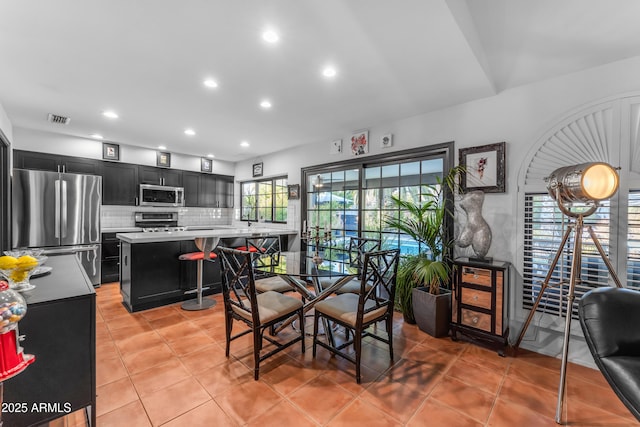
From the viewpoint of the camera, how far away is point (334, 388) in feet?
6.41

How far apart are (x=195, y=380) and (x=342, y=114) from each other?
3058mm

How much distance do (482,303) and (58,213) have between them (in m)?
5.51

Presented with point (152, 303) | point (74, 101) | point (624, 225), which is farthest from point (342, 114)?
point (152, 303)

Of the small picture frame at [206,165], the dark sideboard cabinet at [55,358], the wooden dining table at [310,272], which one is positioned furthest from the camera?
the small picture frame at [206,165]

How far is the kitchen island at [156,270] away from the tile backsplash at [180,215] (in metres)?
1.90

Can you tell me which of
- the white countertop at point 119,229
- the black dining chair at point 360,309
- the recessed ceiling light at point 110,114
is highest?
the recessed ceiling light at point 110,114

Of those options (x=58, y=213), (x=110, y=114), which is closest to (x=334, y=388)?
(x=110, y=114)

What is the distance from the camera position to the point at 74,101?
3127 millimetres

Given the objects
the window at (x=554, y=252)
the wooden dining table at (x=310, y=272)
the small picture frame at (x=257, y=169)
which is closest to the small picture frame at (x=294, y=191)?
the small picture frame at (x=257, y=169)

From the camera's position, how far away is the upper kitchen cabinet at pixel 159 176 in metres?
5.33

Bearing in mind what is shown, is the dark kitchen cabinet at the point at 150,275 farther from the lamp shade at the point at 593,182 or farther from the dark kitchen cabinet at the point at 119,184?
the lamp shade at the point at 593,182

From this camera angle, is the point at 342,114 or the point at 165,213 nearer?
the point at 342,114

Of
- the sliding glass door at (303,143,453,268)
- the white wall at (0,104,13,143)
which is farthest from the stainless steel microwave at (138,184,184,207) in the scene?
Result: the sliding glass door at (303,143,453,268)

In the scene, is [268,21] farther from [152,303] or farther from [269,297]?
[152,303]
